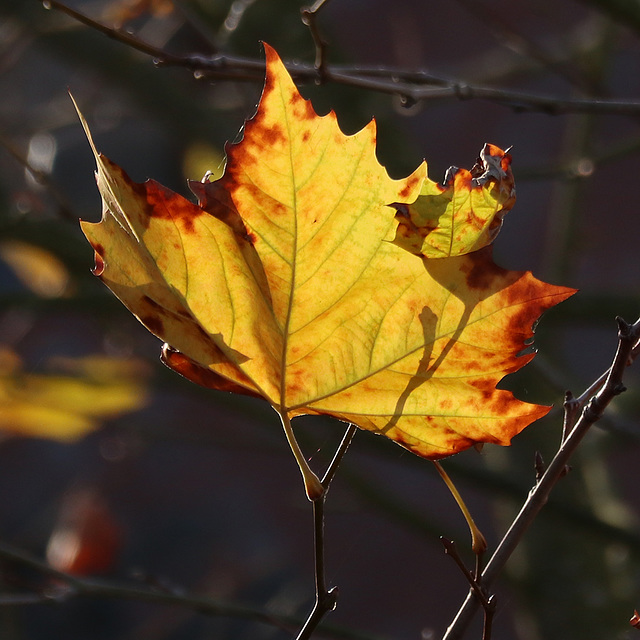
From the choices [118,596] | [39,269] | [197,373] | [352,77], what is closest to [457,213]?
[197,373]

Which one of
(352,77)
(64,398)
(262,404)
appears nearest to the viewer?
(352,77)

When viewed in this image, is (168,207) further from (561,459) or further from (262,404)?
(262,404)

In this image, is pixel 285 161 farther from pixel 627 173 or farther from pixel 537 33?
pixel 537 33

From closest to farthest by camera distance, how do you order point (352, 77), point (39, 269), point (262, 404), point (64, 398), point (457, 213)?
point (457, 213) < point (352, 77) < point (64, 398) < point (262, 404) < point (39, 269)

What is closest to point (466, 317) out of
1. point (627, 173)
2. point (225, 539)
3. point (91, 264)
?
point (91, 264)

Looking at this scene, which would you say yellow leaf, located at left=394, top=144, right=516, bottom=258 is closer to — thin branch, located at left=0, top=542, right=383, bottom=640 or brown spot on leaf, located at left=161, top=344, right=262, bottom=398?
brown spot on leaf, located at left=161, top=344, right=262, bottom=398

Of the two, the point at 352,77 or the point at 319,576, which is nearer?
the point at 319,576
